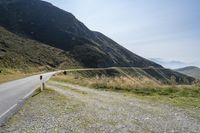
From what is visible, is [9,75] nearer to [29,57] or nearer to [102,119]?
[102,119]

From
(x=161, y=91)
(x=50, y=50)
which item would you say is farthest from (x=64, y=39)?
(x=161, y=91)

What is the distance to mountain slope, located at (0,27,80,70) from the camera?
95.7m

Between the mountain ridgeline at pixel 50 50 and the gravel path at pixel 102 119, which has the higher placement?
the mountain ridgeline at pixel 50 50

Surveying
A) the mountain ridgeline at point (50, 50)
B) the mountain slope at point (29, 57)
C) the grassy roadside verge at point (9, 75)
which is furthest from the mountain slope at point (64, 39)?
the grassy roadside verge at point (9, 75)

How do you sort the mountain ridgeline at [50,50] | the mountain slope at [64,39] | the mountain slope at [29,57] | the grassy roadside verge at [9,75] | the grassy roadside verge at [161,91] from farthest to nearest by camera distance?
the mountain slope at [64,39] < the mountain ridgeline at [50,50] < the mountain slope at [29,57] < the grassy roadside verge at [9,75] < the grassy roadside verge at [161,91]

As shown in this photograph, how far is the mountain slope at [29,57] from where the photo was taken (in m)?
95.7

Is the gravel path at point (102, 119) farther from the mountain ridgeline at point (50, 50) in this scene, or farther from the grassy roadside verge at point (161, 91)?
the mountain ridgeline at point (50, 50)

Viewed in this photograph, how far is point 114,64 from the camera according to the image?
501 feet

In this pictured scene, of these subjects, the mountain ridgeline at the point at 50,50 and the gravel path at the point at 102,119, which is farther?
the mountain ridgeline at the point at 50,50

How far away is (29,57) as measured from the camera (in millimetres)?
113938

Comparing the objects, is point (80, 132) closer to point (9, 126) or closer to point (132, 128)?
point (132, 128)

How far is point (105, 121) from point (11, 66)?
8281 centimetres

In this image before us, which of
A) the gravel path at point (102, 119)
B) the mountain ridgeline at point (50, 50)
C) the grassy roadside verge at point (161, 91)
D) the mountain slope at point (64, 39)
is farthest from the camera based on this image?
the mountain slope at point (64, 39)

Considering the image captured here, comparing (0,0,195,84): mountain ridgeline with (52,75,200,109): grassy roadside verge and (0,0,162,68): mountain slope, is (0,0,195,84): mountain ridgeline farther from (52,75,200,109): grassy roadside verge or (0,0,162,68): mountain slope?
(52,75,200,109): grassy roadside verge
